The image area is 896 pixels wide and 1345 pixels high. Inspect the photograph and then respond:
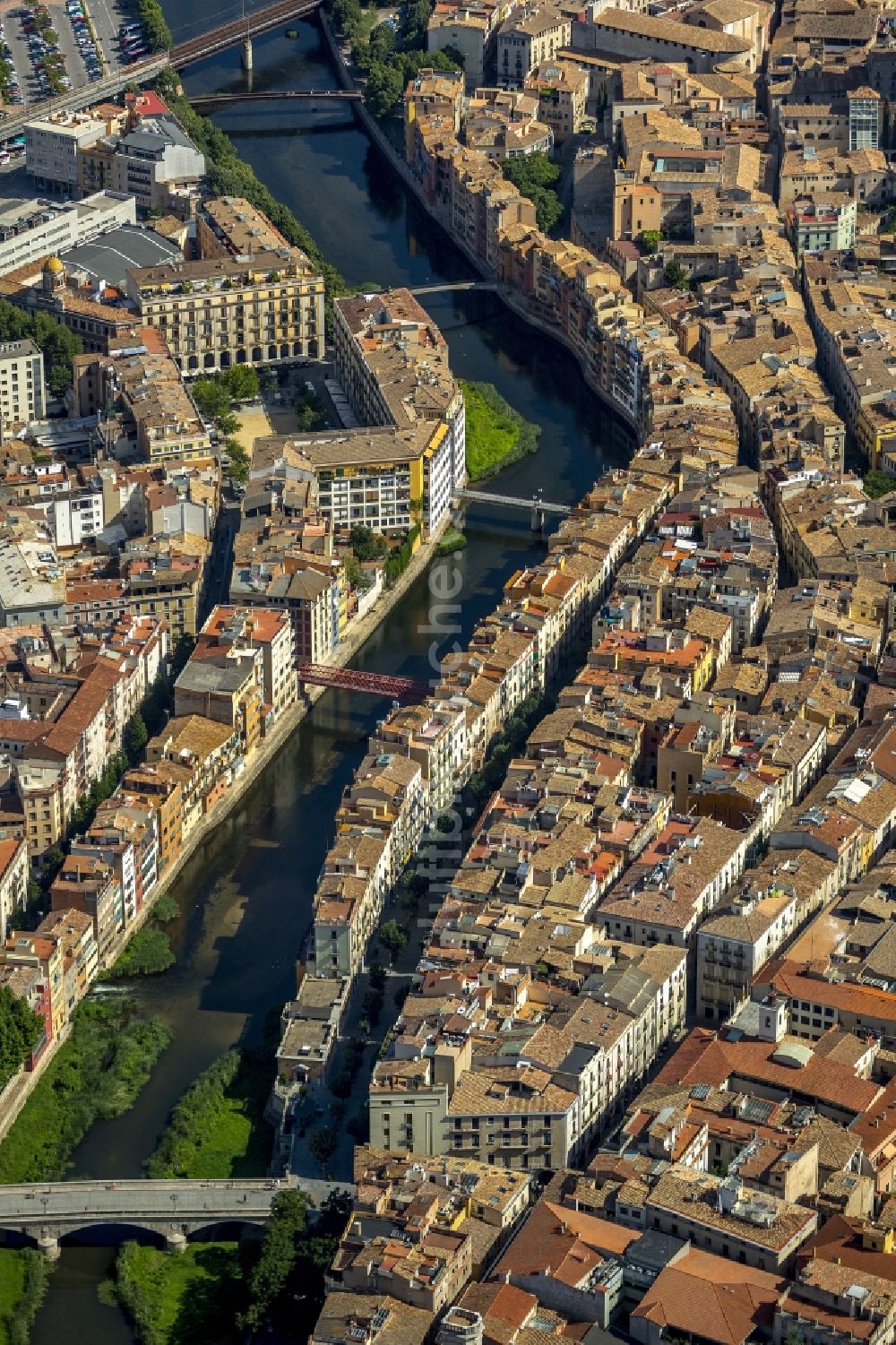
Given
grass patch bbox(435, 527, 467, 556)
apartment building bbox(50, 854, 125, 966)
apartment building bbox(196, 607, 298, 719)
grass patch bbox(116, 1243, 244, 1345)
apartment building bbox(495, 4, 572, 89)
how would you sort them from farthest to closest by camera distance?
apartment building bbox(495, 4, 572, 89) → grass patch bbox(435, 527, 467, 556) → apartment building bbox(196, 607, 298, 719) → apartment building bbox(50, 854, 125, 966) → grass patch bbox(116, 1243, 244, 1345)

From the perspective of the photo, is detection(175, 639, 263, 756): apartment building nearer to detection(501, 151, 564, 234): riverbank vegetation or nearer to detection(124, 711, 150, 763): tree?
detection(124, 711, 150, 763): tree

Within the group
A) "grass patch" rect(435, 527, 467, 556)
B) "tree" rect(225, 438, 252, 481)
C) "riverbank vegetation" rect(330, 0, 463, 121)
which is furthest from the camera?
"riverbank vegetation" rect(330, 0, 463, 121)

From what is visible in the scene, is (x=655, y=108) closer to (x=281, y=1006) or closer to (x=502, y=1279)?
(x=281, y=1006)

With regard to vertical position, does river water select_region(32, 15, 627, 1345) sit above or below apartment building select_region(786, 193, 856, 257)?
below

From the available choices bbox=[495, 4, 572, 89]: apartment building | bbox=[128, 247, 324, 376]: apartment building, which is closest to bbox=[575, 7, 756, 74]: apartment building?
bbox=[495, 4, 572, 89]: apartment building

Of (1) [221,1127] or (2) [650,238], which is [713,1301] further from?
(2) [650,238]

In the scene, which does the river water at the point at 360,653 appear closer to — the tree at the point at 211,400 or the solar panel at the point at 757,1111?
the tree at the point at 211,400

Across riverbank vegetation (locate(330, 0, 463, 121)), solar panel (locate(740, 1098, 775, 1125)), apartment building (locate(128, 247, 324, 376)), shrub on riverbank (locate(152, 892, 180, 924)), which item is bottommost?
shrub on riverbank (locate(152, 892, 180, 924))
